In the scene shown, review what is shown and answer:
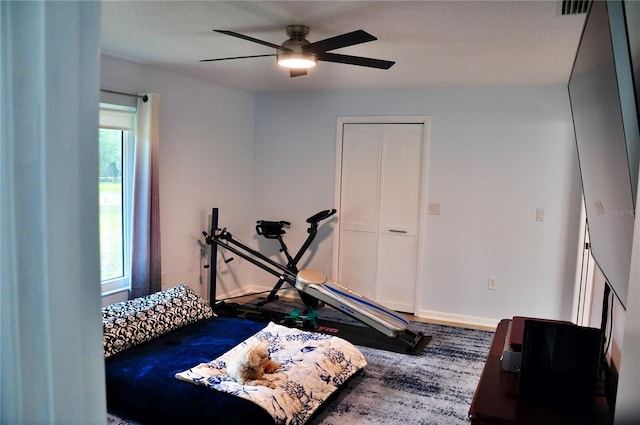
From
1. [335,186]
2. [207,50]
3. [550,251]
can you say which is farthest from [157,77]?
[550,251]

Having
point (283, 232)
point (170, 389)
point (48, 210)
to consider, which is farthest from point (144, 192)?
point (48, 210)

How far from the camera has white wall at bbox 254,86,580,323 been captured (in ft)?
13.7

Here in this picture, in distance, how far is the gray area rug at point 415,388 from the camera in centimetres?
277

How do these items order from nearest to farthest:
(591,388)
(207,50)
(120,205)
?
(591,388)
(207,50)
(120,205)

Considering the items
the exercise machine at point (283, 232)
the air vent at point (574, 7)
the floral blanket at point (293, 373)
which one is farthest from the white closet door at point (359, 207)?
the air vent at point (574, 7)

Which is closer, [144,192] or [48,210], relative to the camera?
[48,210]

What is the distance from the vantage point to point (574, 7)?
2162 millimetres

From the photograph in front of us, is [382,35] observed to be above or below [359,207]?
above

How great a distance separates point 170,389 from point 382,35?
7.43 ft

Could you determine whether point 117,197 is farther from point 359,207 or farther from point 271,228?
point 359,207

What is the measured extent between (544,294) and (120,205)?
3.69 m

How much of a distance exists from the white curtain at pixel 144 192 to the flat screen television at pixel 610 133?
3.13m

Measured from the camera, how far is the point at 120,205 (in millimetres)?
3869

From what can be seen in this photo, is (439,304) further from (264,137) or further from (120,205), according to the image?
(120,205)
